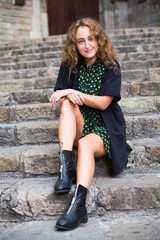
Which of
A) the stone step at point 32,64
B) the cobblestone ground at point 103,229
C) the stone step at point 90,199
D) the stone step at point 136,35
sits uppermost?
the stone step at point 136,35

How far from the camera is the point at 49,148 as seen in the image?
2.14 meters

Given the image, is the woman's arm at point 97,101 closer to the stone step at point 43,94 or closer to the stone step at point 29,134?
the stone step at point 29,134

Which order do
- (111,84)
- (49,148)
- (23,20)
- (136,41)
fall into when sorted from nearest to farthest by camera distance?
(111,84)
(49,148)
(136,41)
(23,20)

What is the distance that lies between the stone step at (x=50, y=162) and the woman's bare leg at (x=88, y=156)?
220mm

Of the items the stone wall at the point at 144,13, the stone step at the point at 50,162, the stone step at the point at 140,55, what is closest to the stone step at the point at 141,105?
the stone step at the point at 50,162

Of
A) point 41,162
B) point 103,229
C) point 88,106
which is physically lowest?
point 103,229

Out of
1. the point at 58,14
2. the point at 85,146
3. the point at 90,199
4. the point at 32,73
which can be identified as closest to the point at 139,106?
the point at 85,146

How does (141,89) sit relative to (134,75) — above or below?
below

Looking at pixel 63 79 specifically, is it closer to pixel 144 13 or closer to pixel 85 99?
pixel 85 99

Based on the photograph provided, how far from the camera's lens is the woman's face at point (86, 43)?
1898 mm

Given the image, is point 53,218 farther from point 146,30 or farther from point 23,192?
point 146,30

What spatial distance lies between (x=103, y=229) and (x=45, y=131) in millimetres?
1043

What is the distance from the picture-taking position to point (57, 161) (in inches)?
79.0

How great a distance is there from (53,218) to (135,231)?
1.66ft
